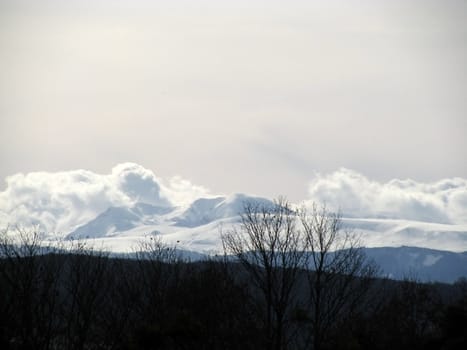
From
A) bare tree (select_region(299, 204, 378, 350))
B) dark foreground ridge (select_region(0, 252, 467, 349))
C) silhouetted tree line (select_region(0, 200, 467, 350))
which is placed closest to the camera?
dark foreground ridge (select_region(0, 252, 467, 349))

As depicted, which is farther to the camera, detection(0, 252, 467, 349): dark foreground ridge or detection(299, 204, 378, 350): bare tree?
detection(299, 204, 378, 350): bare tree

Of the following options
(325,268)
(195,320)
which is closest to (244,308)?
(325,268)

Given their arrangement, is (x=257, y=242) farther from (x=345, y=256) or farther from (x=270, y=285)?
(x=345, y=256)

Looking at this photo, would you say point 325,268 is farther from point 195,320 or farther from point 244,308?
point 195,320

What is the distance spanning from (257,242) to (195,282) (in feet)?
36.1

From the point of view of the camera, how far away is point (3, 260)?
47031mm

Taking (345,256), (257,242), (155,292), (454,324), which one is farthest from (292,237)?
(155,292)

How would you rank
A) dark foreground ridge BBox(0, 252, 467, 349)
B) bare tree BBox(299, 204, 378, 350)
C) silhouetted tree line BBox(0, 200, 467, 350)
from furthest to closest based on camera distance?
1. bare tree BBox(299, 204, 378, 350)
2. silhouetted tree line BBox(0, 200, 467, 350)
3. dark foreground ridge BBox(0, 252, 467, 349)

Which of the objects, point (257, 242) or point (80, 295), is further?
point (80, 295)

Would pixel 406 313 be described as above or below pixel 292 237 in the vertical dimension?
below

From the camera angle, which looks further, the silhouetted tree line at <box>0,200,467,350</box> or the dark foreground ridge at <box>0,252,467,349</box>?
the silhouetted tree line at <box>0,200,467,350</box>

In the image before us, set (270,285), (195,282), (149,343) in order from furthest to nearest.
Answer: (195,282) < (270,285) < (149,343)

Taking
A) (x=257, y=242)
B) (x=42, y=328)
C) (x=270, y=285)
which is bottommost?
(x=42, y=328)

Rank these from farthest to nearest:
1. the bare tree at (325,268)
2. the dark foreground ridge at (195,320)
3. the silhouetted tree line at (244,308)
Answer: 1. the bare tree at (325,268)
2. the silhouetted tree line at (244,308)
3. the dark foreground ridge at (195,320)
